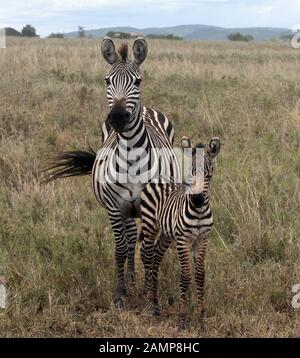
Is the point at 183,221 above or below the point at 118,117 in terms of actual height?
below

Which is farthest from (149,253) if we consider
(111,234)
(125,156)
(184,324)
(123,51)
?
(123,51)

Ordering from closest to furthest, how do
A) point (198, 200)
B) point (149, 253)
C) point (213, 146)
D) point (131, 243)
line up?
1. point (198, 200)
2. point (213, 146)
3. point (149, 253)
4. point (131, 243)

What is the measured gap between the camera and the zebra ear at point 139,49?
444 centimetres

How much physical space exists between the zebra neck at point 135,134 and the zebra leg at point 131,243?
2.79ft

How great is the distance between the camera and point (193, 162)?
12.0ft

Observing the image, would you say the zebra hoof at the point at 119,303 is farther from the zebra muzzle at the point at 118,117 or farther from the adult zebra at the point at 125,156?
the zebra muzzle at the point at 118,117

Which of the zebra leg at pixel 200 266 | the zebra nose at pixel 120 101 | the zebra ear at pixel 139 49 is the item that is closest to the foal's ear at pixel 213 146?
the zebra leg at pixel 200 266

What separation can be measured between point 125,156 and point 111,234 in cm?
139

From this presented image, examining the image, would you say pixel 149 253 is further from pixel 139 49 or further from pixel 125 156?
pixel 139 49

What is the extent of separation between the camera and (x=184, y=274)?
3.96 metres

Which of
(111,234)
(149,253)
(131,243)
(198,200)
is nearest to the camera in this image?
(198,200)

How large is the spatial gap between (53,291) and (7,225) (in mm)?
1473

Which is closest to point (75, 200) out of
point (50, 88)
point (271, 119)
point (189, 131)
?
point (189, 131)

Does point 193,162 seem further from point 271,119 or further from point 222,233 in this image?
point 271,119
